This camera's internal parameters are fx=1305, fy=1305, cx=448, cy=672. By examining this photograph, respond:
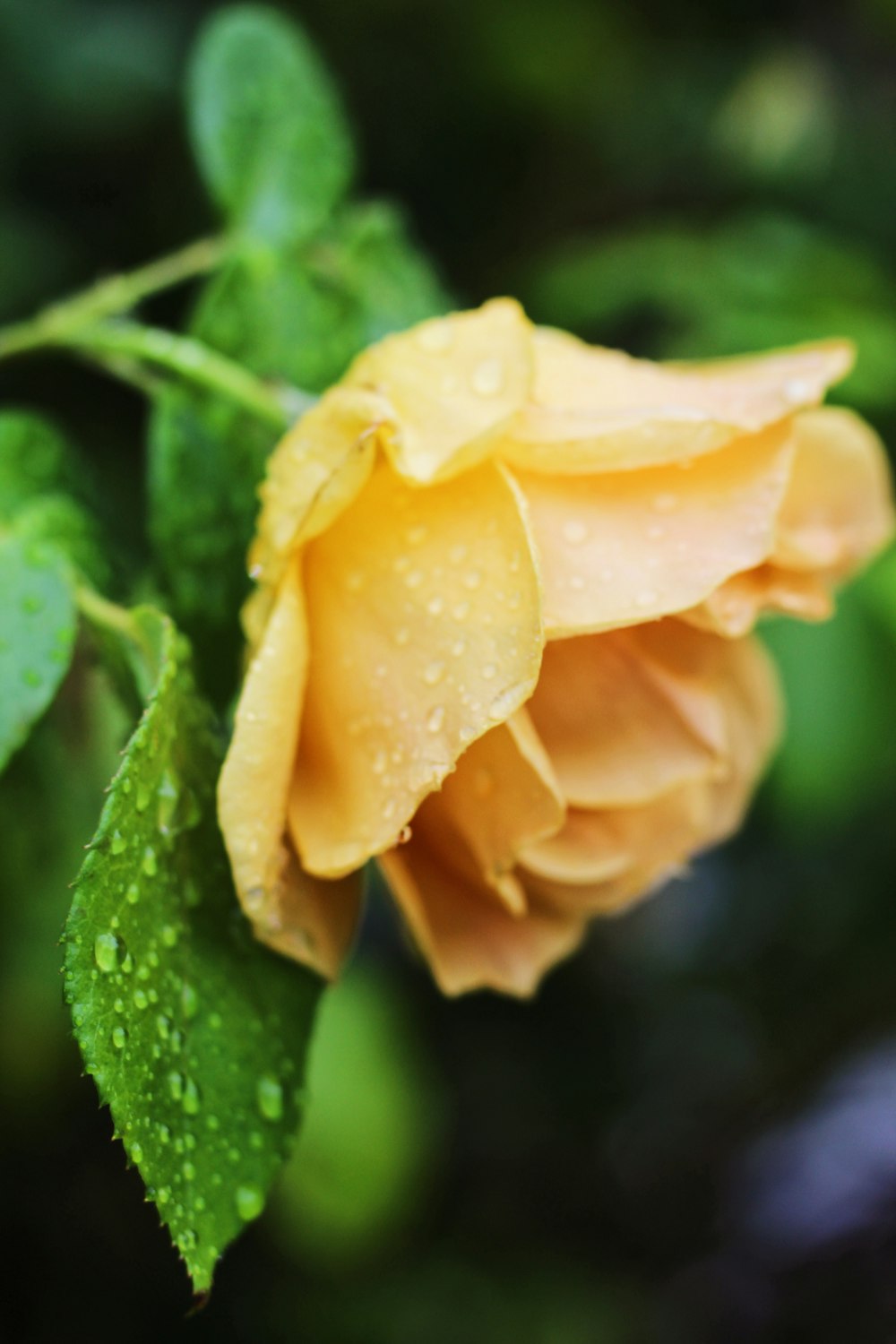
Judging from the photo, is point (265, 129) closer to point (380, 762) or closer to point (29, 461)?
point (29, 461)

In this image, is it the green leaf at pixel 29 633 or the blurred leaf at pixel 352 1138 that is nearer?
the green leaf at pixel 29 633

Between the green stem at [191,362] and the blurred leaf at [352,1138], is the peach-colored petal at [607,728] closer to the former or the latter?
the green stem at [191,362]

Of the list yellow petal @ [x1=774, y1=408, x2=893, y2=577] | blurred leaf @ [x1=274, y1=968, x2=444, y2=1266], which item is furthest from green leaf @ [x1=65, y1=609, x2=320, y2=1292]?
blurred leaf @ [x1=274, y1=968, x2=444, y2=1266]

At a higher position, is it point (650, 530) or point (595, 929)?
point (650, 530)

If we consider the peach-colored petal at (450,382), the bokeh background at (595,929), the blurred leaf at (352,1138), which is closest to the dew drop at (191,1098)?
the peach-colored petal at (450,382)

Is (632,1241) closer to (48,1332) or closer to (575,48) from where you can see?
(48,1332)

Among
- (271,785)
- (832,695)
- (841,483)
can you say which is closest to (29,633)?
(271,785)
